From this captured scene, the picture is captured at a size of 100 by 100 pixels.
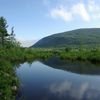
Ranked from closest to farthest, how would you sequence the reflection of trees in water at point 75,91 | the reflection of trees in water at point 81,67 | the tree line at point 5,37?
1. the reflection of trees in water at point 75,91
2. the reflection of trees in water at point 81,67
3. the tree line at point 5,37

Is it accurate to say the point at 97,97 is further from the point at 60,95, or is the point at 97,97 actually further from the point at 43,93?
the point at 43,93

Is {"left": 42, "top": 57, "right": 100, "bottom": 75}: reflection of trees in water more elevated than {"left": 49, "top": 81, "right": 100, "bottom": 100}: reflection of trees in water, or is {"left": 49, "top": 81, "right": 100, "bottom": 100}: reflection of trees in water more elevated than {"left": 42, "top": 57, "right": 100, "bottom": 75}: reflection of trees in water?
{"left": 42, "top": 57, "right": 100, "bottom": 75}: reflection of trees in water

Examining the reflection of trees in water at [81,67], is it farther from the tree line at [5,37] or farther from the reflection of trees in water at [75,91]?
the tree line at [5,37]

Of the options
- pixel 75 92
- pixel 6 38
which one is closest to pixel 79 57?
pixel 6 38

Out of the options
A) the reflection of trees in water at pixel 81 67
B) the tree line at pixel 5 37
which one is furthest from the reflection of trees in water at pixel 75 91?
the tree line at pixel 5 37

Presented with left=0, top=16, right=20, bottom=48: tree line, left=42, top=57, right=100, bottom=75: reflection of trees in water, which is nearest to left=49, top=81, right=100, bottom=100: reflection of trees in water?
left=42, top=57, right=100, bottom=75: reflection of trees in water

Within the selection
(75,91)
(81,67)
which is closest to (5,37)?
(81,67)

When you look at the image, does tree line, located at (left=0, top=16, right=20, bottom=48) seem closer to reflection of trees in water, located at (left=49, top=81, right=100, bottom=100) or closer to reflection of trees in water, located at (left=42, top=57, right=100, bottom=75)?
reflection of trees in water, located at (left=42, top=57, right=100, bottom=75)

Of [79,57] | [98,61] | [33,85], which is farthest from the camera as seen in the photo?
[79,57]

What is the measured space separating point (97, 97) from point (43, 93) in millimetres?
5378

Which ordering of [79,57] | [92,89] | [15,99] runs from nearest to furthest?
[15,99]
[92,89]
[79,57]

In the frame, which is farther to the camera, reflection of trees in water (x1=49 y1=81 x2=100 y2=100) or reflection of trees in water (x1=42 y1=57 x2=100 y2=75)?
reflection of trees in water (x1=42 y1=57 x2=100 y2=75)

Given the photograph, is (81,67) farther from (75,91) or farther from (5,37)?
(5,37)

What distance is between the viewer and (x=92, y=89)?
1061 inches
